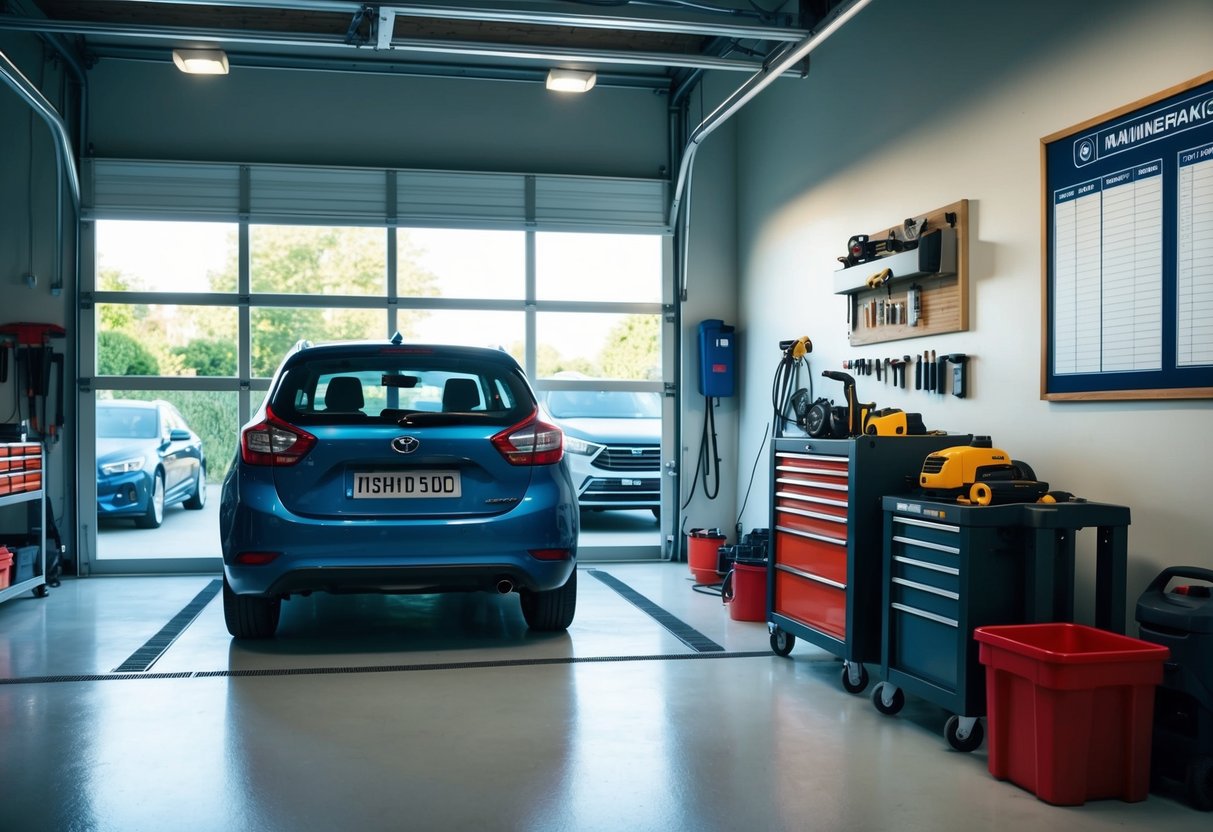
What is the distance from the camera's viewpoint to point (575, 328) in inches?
279

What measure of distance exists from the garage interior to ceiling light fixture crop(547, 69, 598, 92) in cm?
19

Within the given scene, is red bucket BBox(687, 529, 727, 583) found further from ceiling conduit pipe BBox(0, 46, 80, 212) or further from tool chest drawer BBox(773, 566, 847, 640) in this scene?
ceiling conduit pipe BBox(0, 46, 80, 212)

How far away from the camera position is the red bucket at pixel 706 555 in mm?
5949

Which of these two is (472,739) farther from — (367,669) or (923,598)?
(923,598)

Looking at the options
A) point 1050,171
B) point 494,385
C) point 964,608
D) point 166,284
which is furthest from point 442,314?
point 964,608

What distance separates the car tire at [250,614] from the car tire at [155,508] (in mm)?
2818

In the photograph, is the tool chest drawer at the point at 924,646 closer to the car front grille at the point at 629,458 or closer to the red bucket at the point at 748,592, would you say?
the red bucket at the point at 748,592

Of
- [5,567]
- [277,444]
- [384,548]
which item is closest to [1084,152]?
[384,548]

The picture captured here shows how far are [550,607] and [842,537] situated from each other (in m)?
1.39

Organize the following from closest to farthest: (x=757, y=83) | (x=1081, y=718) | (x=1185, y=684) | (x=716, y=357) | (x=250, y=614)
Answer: (x=1081, y=718)
(x=1185, y=684)
(x=250, y=614)
(x=757, y=83)
(x=716, y=357)

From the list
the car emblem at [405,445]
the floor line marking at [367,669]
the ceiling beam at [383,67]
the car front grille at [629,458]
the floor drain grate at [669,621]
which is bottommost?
the floor drain grate at [669,621]

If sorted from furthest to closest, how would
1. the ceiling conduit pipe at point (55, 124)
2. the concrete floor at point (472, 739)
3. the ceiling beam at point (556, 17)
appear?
the ceiling conduit pipe at point (55, 124) → the ceiling beam at point (556, 17) → the concrete floor at point (472, 739)

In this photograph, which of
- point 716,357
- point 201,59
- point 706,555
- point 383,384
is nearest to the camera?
point 383,384

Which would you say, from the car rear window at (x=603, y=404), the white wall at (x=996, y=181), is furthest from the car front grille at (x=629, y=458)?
the white wall at (x=996, y=181)
